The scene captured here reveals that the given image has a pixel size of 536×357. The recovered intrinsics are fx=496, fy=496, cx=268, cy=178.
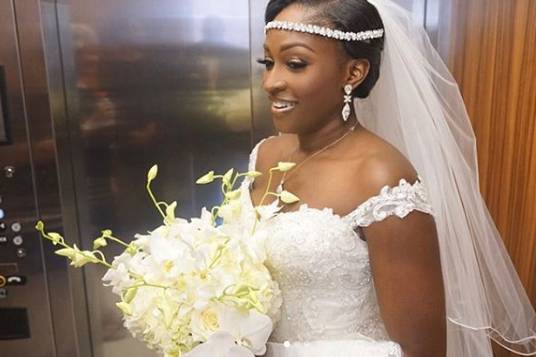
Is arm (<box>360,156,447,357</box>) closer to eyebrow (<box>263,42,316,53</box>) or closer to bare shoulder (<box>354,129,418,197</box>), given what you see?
bare shoulder (<box>354,129,418,197</box>)

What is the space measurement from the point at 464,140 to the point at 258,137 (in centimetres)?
60

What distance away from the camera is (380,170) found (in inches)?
34.7

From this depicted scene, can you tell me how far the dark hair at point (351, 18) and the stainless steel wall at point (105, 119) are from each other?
0.50m

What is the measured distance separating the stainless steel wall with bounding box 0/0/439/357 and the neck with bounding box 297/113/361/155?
0.48 meters

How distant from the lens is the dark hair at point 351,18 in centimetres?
88

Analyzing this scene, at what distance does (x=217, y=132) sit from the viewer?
4.81 feet

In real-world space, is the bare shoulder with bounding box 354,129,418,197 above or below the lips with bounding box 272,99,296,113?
below

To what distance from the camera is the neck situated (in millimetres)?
990

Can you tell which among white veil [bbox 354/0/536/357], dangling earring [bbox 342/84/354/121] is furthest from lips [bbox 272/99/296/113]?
white veil [bbox 354/0/536/357]

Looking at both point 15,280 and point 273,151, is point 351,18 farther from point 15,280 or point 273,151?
point 15,280

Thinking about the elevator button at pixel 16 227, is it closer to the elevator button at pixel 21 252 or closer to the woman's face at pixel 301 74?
the elevator button at pixel 21 252

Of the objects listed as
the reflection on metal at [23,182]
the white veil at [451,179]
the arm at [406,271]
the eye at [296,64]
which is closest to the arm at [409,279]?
the arm at [406,271]

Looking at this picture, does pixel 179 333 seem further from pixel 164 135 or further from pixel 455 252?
pixel 164 135

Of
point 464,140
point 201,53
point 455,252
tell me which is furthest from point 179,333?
point 201,53
